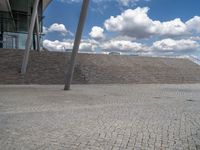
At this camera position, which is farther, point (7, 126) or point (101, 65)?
point (101, 65)

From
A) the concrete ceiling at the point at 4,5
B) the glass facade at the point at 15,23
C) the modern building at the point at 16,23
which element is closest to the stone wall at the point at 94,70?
the concrete ceiling at the point at 4,5

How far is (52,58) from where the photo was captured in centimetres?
2305

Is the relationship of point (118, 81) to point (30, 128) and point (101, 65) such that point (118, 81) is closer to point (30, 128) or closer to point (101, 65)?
point (101, 65)

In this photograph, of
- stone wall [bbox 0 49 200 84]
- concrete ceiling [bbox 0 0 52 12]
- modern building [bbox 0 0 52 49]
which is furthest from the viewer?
modern building [bbox 0 0 52 49]

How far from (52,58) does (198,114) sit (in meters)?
16.5

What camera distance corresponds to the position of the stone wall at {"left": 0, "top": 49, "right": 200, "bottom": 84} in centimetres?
1938

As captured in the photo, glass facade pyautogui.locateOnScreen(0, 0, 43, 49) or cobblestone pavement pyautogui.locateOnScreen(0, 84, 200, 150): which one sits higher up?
glass facade pyautogui.locateOnScreen(0, 0, 43, 49)

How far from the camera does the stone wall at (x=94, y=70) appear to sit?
63.6 feet

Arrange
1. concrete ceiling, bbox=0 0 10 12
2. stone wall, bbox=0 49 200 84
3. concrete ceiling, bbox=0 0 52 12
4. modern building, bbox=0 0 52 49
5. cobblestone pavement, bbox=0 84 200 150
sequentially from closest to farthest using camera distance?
cobblestone pavement, bbox=0 84 200 150
stone wall, bbox=0 49 200 84
concrete ceiling, bbox=0 0 10 12
concrete ceiling, bbox=0 0 52 12
modern building, bbox=0 0 52 49

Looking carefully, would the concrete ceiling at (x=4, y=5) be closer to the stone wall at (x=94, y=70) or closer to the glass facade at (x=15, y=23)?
the glass facade at (x=15, y=23)

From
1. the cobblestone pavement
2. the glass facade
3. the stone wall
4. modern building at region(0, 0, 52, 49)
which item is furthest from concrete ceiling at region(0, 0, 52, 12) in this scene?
the cobblestone pavement

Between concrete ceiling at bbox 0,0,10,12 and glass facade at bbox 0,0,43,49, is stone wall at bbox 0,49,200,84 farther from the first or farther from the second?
glass facade at bbox 0,0,43,49

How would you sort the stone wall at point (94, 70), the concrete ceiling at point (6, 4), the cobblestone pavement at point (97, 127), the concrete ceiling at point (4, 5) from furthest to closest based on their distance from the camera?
the concrete ceiling at point (6, 4), the concrete ceiling at point (4, 5), the stone wall at point (94, 70), the cobblestone pavement at point (97, 127)

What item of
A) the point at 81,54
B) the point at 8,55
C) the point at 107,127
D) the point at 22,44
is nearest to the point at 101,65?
the point at 81,54
